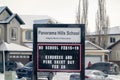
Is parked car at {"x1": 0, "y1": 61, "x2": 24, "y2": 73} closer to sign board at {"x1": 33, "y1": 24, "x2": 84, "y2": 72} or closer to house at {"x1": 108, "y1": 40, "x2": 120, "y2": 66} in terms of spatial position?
house at {"x1": 108, "y1": 40, "x2": 120, "y2": 66}

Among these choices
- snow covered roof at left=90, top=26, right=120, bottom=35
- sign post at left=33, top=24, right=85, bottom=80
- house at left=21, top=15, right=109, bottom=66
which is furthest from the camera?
snow covered roof at left=90, top=26, right=120, bottom=35

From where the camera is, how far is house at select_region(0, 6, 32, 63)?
2047 inches

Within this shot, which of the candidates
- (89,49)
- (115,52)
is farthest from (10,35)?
(115,52)

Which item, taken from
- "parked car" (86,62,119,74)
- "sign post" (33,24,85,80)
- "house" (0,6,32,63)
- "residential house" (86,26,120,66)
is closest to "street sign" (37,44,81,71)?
"sign post" (33,24,85,80)

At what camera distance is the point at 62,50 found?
55.7ft

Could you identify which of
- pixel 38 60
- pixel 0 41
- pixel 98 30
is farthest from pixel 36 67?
pixel 98 30

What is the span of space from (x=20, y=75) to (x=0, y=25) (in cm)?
1901

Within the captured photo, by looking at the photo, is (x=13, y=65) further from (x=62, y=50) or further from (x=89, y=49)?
(x=62, y=50)

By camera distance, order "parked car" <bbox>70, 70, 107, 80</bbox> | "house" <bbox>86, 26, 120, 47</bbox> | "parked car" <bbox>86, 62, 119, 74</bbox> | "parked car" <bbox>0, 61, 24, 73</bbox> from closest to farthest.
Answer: "parked car" <bbox>70, 70, 107, 80</bbox>, "parked car" <bbox>0, 61, 24, 73</bbox>, "parked car" <bbox>86, 62, 119, 74</bbox>, "house" <bbox>86, 26, 120, 47</bbox>

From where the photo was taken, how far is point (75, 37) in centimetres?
1689

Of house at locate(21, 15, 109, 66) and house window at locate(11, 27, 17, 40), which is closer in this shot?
house window at locate(11, 27, 17, 40)

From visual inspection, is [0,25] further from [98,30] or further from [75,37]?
[75,37]

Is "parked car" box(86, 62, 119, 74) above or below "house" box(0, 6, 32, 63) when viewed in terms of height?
below

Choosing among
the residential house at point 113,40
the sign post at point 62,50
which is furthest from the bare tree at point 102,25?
the sign post at point 62,50
